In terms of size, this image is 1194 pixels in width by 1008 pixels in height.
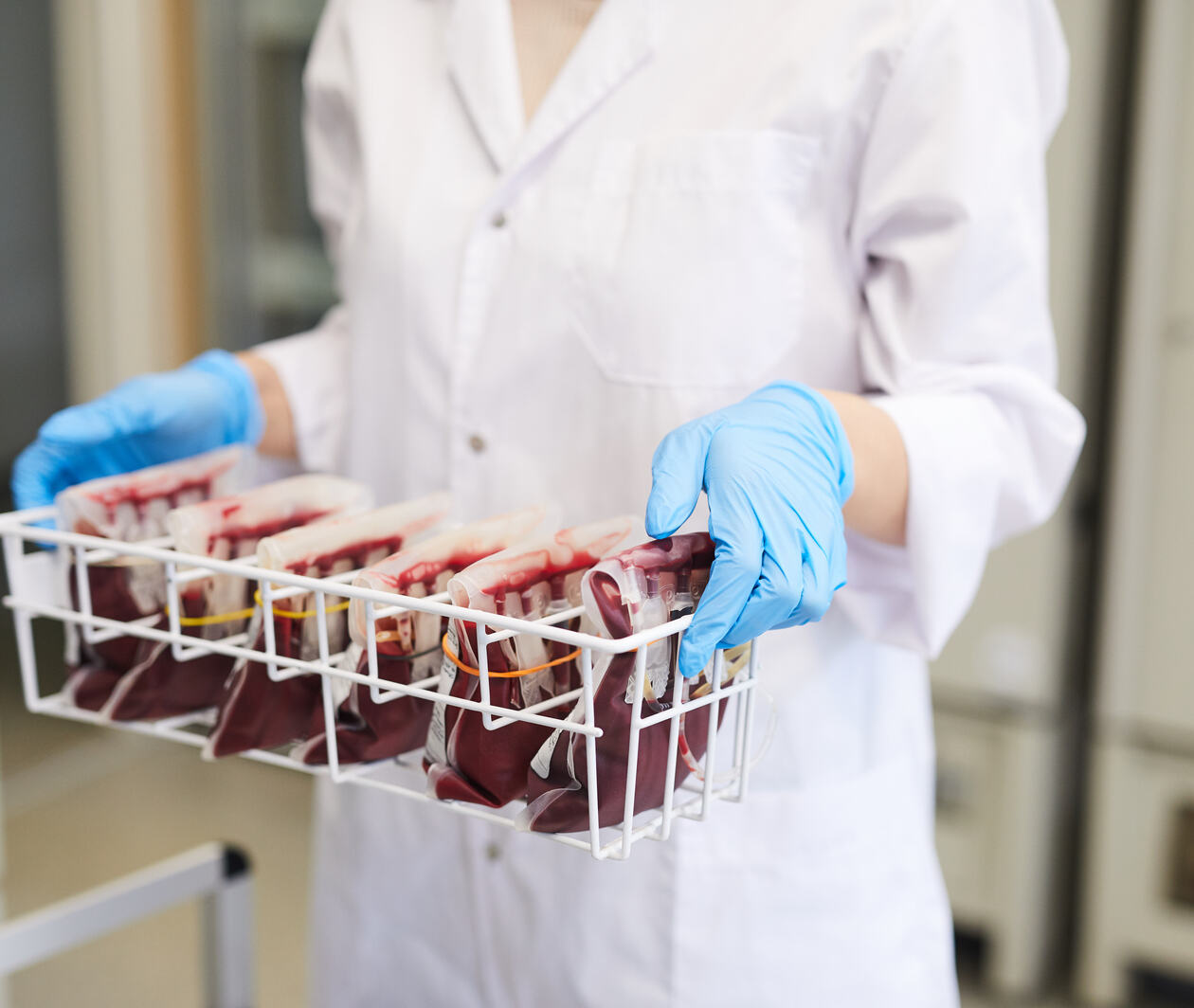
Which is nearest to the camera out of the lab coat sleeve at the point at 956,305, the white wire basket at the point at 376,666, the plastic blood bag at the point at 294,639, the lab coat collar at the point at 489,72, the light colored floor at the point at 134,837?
the white wire basket at the point at 376,666

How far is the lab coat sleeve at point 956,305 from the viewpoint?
0.76m

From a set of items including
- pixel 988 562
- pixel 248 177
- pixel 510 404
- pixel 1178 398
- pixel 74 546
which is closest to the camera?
pixel 74 546

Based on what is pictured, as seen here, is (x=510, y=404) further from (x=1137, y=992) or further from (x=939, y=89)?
(x=1137, y=992)

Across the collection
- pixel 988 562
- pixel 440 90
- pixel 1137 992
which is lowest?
pixel 1137 992

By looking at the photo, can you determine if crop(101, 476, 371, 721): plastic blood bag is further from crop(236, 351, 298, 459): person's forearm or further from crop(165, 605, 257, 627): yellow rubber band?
crop(236, 351, 298, 459): person's forearm

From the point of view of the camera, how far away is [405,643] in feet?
2.08

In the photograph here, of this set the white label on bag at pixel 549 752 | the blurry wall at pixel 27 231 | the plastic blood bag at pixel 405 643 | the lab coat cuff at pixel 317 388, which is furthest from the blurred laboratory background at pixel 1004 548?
the white label on bag at pixel 549 752

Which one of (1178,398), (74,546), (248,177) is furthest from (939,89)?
(248,177)

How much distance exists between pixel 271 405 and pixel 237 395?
54 mm

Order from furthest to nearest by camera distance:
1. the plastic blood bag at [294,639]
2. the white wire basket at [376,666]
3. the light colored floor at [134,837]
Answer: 1. the light colored floor at [134,837]
2. the plastic blood bag at [294,639]
3. the white wire basket at [376,666]

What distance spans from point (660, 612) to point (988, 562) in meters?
1.34

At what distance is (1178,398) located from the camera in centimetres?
166

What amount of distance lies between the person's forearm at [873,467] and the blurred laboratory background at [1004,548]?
2.43ft

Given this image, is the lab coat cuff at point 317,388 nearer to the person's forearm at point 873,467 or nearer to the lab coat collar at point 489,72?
the lab coat collar at point 489,72
